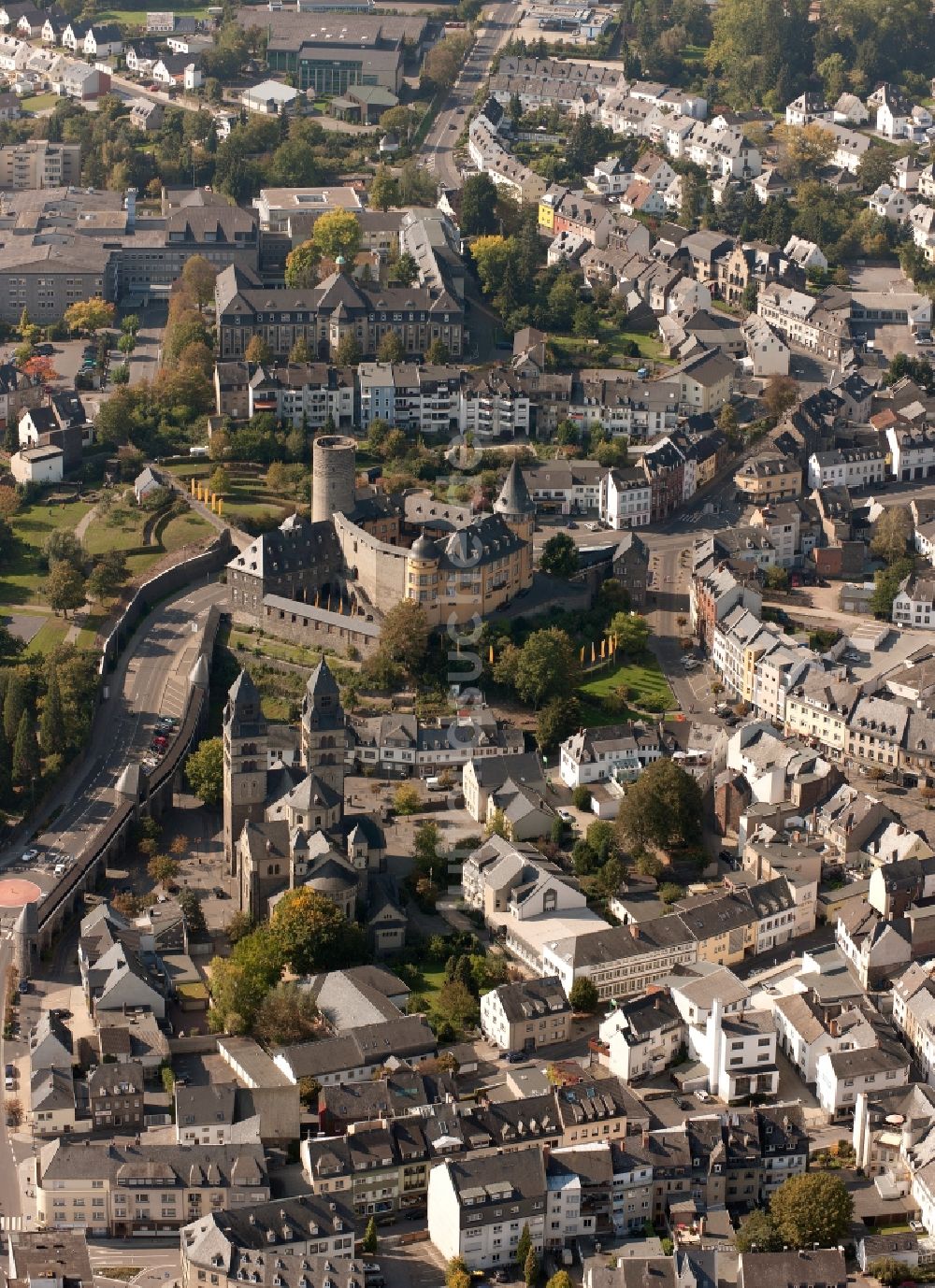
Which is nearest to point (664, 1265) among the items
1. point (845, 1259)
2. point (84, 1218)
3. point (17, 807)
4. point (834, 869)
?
point (845, 1259)

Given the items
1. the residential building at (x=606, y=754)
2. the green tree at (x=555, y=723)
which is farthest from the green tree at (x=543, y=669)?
the residential building at (x=606, y=754)

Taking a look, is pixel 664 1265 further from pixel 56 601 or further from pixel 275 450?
pixel 275 450

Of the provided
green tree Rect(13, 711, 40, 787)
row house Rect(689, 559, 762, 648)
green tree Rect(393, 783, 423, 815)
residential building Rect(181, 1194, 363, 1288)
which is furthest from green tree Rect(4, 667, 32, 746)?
residential building Rect(181, 1194, 363, 1288)

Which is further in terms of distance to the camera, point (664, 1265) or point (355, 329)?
point (355, 329)

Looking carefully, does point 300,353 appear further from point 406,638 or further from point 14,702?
point 14,702

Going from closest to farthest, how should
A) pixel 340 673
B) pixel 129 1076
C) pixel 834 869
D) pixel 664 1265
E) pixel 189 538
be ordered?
pixel 664 1265 < pixel 129 1076 < pixel 834 869 < pixel 340 673 < pixel 189 538

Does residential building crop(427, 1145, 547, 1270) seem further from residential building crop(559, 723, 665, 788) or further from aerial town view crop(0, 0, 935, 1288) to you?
residential building crop(559, 723, 665, 788)

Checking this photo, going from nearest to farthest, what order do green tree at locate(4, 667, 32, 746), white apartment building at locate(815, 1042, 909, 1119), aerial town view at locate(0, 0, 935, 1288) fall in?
aerial town view at locate(0, 0, 935, 1288)
white apartment building at locate(815, 1042, 909, 1119)
green tree at locate(4, 667, 32, 746)

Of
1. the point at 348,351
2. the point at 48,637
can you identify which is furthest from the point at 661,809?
the point at 348,351
